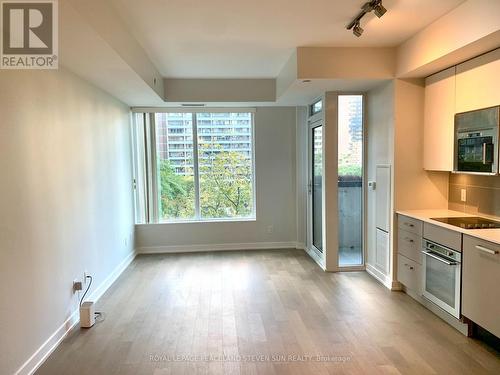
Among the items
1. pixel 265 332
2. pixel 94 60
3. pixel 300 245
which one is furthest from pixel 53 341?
pixel 300 245

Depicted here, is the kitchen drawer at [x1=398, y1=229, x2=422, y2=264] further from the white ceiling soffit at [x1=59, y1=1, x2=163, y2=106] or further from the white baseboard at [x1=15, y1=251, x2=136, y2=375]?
the white baseboard at [x1=15, y1=251, x2=136, y2=375]

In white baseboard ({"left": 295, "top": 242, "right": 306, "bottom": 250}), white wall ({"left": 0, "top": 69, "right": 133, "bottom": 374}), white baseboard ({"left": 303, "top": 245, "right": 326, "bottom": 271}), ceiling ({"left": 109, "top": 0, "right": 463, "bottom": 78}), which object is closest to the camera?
white wall ({"left": 0, "top": 69, "right": 133, "bottom": 374})

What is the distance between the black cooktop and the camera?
115 inches

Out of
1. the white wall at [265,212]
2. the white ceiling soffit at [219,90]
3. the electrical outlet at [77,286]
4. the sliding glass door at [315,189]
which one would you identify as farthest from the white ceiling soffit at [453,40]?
the electrical outlet at [77,286]

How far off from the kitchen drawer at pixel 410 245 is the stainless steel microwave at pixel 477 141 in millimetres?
763

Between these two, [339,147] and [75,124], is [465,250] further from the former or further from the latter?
[75,124]

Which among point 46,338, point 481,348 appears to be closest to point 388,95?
point 481,348

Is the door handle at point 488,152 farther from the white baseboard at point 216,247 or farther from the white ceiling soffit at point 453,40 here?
the white baseboard at point 216,247

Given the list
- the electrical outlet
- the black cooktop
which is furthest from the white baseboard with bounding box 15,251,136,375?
the black cooktop

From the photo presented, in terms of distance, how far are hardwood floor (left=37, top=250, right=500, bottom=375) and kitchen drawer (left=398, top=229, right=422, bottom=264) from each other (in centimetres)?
48

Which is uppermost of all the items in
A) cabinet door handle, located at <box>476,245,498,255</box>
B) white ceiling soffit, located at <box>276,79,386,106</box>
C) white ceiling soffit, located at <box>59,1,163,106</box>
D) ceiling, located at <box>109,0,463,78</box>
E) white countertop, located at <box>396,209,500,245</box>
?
ceiling, located at <box>109,0,463,78</box>

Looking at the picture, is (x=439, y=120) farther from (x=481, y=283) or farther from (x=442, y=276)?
(x=481, y=283)

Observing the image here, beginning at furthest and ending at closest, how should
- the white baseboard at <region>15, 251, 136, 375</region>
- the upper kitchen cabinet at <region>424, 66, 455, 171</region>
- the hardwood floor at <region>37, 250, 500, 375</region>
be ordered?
the upper kitchen cabinet at <region>424, 66, 455, 171</region> < the hardwood floor at <region>37, 250, 500, 375</region> < the white baseboard at <region>15, 251, 136, 375</region>

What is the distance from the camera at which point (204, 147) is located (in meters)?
5.86
